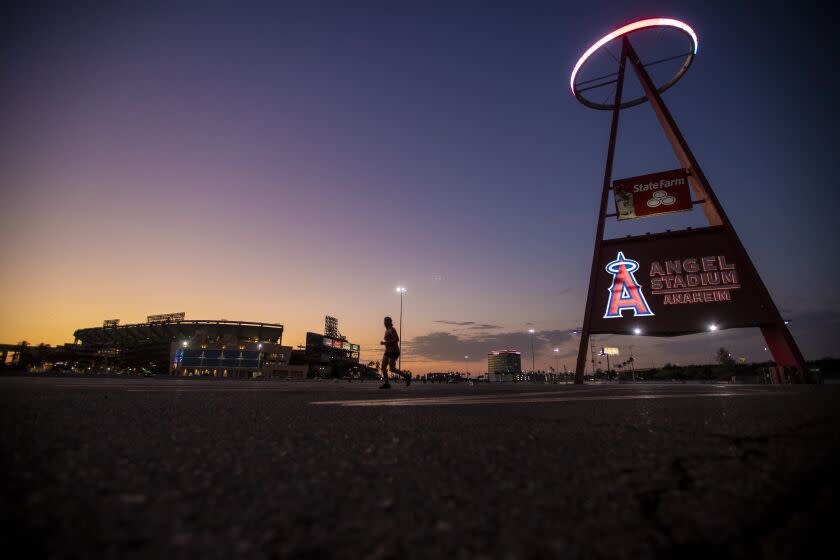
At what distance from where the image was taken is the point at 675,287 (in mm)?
17094

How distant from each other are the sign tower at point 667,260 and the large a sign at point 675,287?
1.4 inches

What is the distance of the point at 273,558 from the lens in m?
0.60

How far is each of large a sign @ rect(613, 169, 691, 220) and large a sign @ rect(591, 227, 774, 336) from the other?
124 centimetres

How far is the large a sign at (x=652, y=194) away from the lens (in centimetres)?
1786

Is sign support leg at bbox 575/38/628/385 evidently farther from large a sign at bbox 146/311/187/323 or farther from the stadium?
large a sign at bbox 146/311/187/323

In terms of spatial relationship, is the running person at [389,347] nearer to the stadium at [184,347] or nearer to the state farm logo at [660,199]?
the state farm logo at [660,199]

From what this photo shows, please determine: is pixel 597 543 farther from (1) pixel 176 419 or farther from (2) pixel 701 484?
(1) pixel 176 419

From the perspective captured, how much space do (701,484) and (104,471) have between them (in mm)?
1586

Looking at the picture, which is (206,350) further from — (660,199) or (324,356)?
(660,199)

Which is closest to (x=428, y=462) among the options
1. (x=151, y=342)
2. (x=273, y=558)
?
(x=273, y=558)

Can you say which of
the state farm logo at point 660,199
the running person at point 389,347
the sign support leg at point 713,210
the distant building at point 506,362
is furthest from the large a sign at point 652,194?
the distant building at point 506,362

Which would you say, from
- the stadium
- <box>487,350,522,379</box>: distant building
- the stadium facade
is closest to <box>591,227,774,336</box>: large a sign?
the stadium facade

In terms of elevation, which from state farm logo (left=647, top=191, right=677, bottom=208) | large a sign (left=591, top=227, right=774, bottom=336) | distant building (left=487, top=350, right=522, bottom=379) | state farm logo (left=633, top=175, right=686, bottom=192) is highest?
state farm logo (left=633, top=175, right=686, bottom=192)

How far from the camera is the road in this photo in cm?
66
